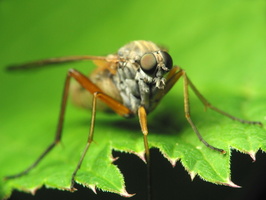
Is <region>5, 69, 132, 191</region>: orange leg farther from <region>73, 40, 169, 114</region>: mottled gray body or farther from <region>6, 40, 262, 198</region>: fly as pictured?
<region>73, 40, 169, 114</region>: mottled gray body

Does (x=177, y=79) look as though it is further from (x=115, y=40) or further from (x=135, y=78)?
(x=115, y=40)

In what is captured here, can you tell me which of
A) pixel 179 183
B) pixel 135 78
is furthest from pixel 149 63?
pixel 179 183

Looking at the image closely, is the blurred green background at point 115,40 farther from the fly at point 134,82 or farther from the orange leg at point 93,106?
the fly at point 134,82

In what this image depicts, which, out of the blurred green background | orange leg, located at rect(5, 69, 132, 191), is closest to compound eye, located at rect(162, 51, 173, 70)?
orange leg, located at rect(5, 69, 132, 191)

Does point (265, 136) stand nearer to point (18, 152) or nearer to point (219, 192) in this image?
point (219, 192)

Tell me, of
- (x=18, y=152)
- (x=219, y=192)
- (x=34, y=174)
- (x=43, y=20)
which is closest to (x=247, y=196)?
(x=219, y=192)

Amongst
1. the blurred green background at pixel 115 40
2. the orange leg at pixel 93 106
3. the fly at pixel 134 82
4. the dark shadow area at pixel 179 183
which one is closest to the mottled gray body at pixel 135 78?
the fly at pixel 134 82

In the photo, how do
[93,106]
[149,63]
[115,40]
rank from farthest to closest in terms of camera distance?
[115,40], [93,106], [149,63]
